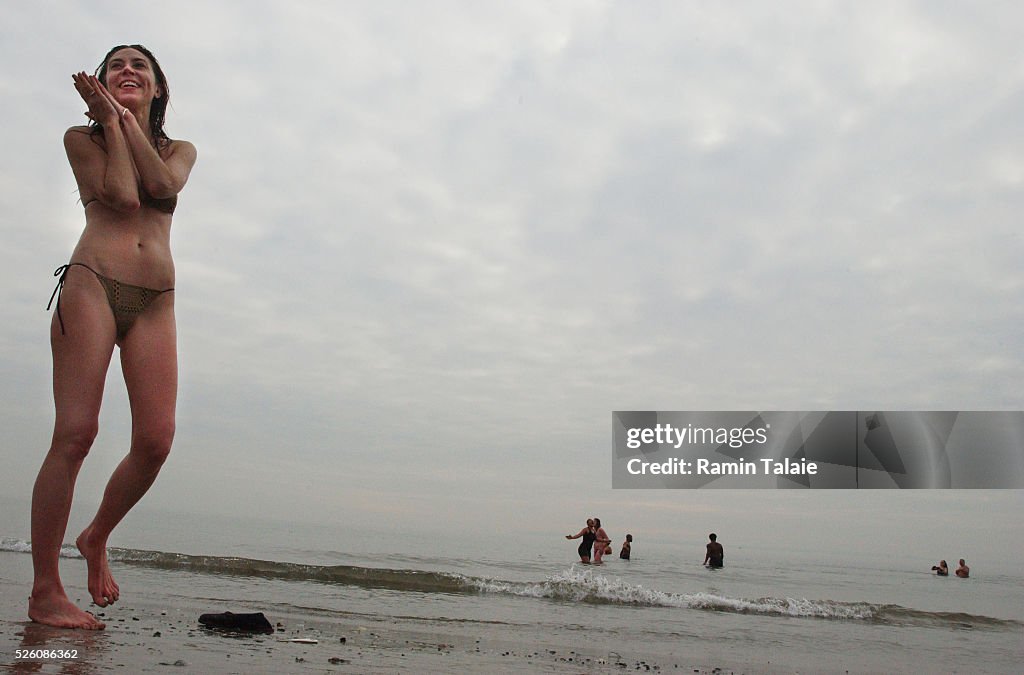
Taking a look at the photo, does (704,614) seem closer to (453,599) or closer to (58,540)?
(453,599)

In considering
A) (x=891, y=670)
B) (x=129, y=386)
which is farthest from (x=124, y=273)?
(x=891, y=670)

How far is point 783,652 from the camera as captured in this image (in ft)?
26.5

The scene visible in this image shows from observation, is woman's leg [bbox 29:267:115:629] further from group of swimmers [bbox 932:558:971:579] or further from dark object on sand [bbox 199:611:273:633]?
group of swimmers [bbox 932:558:971:579]

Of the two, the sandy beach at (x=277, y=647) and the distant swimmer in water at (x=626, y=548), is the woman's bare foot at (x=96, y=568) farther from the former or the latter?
the distant swimmer in water at (x=626, y=548)

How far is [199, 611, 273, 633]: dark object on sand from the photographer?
550cm

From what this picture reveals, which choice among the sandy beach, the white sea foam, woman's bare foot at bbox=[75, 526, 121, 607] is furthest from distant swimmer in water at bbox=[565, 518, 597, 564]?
woman's bare foot at bbox=[75, 526, 121, 607]

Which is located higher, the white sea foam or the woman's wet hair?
the woman's wet hair

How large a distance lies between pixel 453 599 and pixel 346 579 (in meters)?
3.48

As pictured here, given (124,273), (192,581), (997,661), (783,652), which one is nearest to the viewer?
(124,273)

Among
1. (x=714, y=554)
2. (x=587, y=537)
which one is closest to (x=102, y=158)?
(x=587, y=537)

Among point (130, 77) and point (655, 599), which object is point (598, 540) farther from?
point (130, 77)

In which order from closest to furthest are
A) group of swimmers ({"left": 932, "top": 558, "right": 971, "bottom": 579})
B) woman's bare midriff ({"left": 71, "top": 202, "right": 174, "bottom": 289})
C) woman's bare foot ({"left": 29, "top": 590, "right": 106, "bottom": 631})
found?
1. woman's bare midriff ({"left": 71, "top": 202, "right": 174, "bottom": 289})
2. woman's bare foot ({"left": 29, "top": 590, "right": 106, "bottom": 631})
3. group of swimmers ({"left": 932, "top": 558, "right": 971, "bottom": 579})

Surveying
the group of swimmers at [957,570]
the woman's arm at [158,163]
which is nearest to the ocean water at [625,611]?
the woman's arm at [158,163]

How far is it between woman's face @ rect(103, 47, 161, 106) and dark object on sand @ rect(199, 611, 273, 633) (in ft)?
12.2
